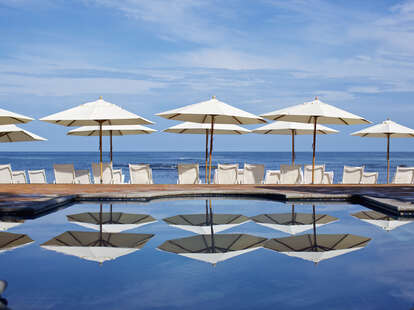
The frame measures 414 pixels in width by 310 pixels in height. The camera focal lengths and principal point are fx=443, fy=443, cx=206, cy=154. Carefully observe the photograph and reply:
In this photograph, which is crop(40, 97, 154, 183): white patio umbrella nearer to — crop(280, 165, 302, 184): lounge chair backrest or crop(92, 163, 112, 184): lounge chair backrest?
crop(92, 163, 112, 184): lounge chair backrest

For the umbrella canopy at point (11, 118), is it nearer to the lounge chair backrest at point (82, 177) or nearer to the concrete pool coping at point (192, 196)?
the concrete pool coping at point (192, 196)

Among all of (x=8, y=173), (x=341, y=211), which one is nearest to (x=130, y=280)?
(x=341, y=211)

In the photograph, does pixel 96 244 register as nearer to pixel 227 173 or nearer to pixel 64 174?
pixel 64 174

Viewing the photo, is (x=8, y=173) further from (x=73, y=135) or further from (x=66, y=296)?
(x=66, y=296)

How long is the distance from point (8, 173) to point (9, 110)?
2482 mm

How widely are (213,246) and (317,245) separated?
4.38 feet

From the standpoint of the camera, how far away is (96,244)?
18.4 ft

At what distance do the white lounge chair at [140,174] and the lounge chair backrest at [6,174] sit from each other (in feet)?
11.8

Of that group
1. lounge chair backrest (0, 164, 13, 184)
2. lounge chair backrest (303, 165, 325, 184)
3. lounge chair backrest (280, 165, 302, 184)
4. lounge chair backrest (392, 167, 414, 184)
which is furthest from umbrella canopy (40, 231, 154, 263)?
lounge chair backrest (392, 167, 414, 184)

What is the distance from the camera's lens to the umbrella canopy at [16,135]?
14.1 m

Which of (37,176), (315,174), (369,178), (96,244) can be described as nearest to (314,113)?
(315,174)

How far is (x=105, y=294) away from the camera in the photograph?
3.92 m

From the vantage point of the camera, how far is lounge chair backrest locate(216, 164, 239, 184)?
42.3 ft

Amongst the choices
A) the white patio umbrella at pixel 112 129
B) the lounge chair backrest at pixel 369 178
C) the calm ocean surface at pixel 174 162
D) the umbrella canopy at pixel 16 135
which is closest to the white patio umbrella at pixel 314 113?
the lounge chair backrest at pixel 369 178
